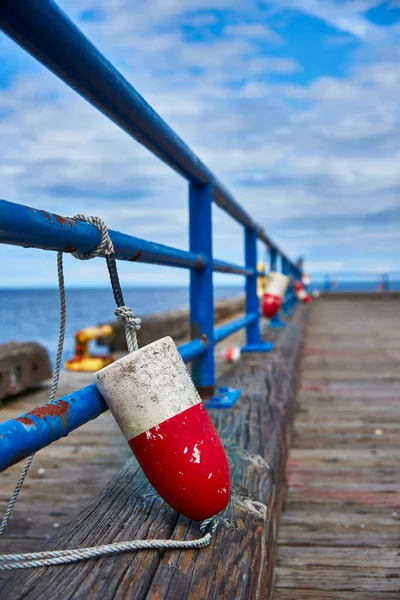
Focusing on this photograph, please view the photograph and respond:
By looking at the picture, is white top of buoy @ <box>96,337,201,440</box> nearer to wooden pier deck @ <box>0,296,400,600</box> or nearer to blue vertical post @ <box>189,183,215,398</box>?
wooden pier deck @ <box>0,296,400,600</box>

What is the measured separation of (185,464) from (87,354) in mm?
7755

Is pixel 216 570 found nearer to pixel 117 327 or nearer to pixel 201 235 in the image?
pixel 201 235

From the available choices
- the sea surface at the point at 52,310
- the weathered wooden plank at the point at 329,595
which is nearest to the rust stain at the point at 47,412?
the weathered wooden plank at the point at 329,595

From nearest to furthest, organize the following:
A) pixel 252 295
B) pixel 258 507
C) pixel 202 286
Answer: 1. pixel 258 507
2. pixel 202 286
3. pixel 252 295

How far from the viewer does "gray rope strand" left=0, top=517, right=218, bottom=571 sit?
40.2 inches

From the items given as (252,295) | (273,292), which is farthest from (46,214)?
(273,292)

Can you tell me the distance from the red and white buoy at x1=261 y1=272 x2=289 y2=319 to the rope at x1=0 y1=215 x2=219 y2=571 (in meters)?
4.01

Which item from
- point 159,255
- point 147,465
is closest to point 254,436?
point 159,255

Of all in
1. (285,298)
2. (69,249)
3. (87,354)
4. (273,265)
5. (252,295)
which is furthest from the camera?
(87,354)

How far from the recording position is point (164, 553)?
113 cm

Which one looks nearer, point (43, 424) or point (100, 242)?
point (43, 424)

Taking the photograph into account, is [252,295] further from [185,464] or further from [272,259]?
[185,464]

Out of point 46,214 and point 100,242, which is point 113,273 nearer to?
point 100,242

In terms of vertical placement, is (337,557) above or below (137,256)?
below
